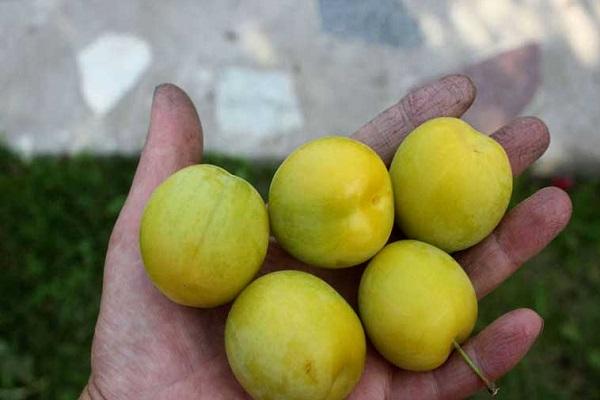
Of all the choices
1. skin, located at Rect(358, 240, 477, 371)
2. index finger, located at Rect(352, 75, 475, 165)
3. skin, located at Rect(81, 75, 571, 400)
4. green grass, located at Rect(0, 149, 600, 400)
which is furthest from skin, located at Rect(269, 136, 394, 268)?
green grass, located at Rect(0, 149, 600, 400)

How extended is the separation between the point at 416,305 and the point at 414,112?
732 millimetres

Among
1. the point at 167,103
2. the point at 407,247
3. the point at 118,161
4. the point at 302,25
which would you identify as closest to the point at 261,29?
the point at 302,25

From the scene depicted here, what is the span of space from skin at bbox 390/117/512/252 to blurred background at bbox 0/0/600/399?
0.99m

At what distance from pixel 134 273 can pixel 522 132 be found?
4.00 ft

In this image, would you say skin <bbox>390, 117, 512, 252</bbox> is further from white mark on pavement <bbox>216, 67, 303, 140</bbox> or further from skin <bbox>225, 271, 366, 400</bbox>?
white mark on pavement <bbox>216, 67, 303, 140</bbox>

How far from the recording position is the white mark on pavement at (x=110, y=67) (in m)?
3.36

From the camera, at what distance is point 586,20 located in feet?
11.7

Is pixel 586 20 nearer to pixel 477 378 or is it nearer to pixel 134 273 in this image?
pixel 477 378

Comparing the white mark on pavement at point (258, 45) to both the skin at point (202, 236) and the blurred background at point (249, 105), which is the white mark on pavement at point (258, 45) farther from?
the skin at point (202, 236)

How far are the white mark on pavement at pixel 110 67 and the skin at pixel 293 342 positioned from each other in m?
1.76

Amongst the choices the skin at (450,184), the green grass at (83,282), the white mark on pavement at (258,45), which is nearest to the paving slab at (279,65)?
the white mark on pavement at (258,45)

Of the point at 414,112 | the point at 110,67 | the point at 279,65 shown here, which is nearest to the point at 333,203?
the point at 414,112

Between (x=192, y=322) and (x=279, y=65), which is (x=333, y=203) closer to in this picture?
(x=192, y=322)

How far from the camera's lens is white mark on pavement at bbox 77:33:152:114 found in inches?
132
